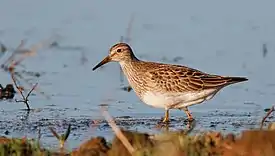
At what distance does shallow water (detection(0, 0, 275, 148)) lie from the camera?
31.4ft

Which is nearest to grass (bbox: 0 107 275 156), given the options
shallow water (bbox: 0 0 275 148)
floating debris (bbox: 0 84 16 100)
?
shallow water (bbox: 0 0 275 148)

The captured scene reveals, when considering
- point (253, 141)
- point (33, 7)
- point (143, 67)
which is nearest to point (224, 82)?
point (143, 67)

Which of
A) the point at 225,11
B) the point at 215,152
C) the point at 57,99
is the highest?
the point at 225,11

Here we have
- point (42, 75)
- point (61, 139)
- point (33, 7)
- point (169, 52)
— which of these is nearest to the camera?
point (61, 139)

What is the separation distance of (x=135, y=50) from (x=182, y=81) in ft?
12.1

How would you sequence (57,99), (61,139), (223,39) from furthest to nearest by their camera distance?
(223,39)
(57,99)
(61,139)

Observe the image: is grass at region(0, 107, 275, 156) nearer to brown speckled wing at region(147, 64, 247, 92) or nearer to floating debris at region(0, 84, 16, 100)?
brown speckled wing at region(147, 64, 247, 92)

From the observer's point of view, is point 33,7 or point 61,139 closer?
point 61,139

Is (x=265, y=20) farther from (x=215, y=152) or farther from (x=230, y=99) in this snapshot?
(x=215, y=152)

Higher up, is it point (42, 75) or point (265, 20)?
point (265, 20)

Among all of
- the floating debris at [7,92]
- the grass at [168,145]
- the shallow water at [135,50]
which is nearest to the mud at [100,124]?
the shallow water at [135,50]

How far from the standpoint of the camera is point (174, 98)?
31.8 ft

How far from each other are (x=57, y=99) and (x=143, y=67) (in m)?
1.16

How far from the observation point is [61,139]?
666cm
